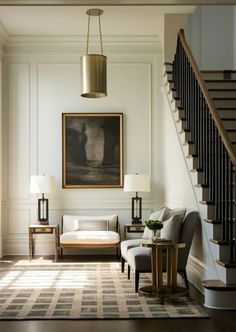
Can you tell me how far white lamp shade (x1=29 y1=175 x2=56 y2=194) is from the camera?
862cm

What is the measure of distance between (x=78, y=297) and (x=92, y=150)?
396 cm

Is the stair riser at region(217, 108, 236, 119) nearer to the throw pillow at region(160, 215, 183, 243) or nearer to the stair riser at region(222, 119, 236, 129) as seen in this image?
the stair riser at region(222, 119, 236, 129)

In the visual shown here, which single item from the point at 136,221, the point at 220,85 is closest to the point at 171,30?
the point at 220,85

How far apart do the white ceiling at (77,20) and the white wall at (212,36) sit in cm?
106

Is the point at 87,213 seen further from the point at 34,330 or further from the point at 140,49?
the point at 34,330

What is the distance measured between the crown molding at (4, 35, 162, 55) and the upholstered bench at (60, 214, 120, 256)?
116 inches

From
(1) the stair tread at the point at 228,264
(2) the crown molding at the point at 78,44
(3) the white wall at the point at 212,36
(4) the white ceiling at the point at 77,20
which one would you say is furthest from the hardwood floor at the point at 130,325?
(3) the white wall at the point at 212,36

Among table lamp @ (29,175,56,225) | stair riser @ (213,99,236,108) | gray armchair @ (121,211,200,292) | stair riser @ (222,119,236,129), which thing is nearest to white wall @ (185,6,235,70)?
stair riser @ (213,99,236,108)

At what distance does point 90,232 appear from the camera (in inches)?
334

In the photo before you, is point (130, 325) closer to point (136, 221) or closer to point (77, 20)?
point (136, 221)

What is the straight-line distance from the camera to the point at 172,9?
26.9 feet

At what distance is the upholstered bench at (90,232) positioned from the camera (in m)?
8.28

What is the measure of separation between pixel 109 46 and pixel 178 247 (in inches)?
192

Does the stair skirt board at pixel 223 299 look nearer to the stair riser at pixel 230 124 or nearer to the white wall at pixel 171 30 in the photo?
the stair riser at pixel 230 124
